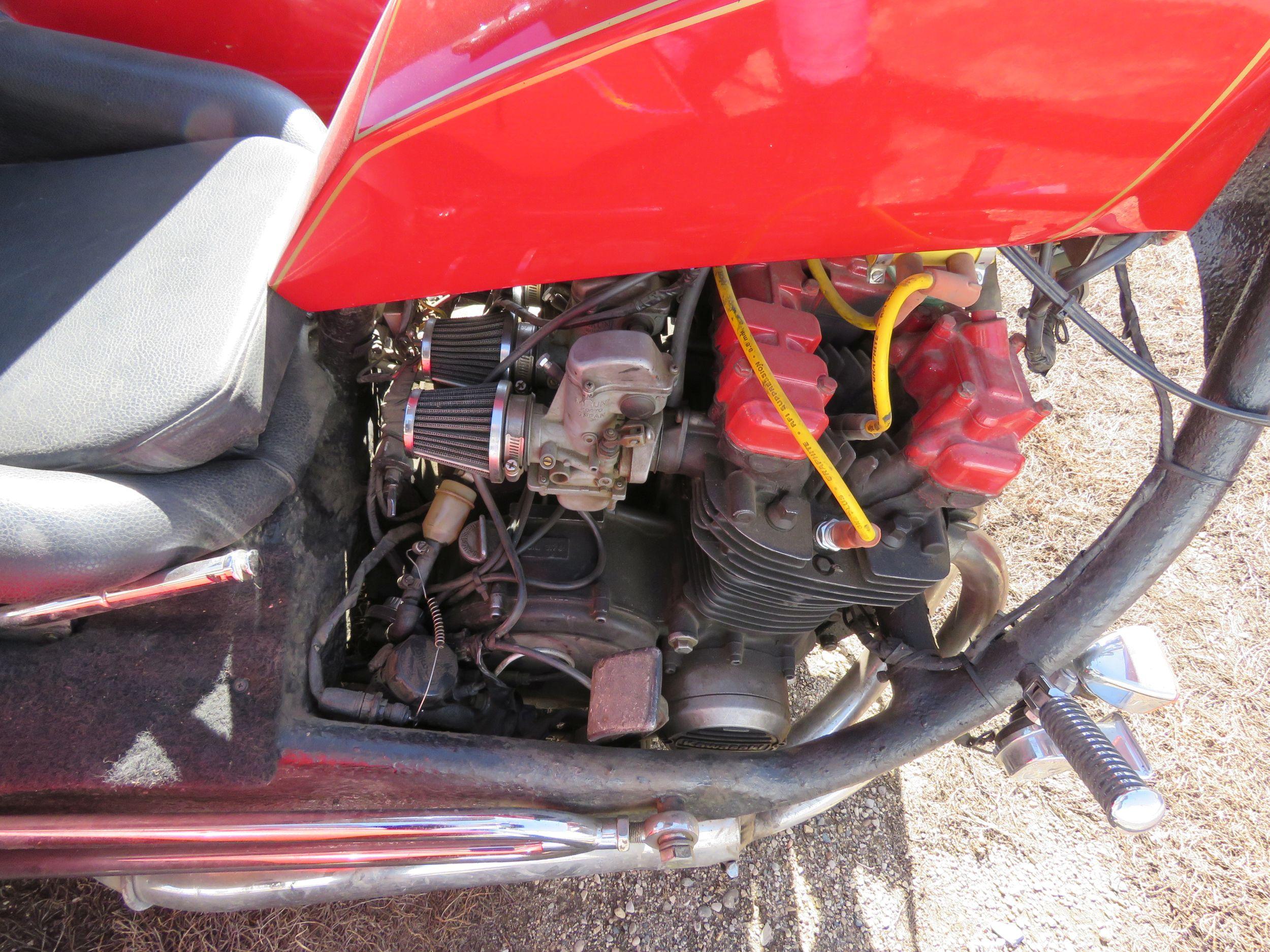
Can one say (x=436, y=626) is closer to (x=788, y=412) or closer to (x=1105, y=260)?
(x=788, y=412)

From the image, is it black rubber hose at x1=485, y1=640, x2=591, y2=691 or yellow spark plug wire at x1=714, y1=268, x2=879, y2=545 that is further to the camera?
black rubber hose at x1=485, y1=640, x2=591, y2=691

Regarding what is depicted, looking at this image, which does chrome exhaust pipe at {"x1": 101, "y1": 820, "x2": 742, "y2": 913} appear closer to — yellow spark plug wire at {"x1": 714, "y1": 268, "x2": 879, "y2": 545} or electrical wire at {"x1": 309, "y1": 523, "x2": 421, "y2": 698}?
electrical wire at {"x1": 309, "y1": 523, "x2": 421, "y2": 698}

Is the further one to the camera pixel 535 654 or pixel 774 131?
pixel 535 654

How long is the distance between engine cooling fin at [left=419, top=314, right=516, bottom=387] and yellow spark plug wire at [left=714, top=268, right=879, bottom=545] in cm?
33

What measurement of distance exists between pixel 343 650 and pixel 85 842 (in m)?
0.39

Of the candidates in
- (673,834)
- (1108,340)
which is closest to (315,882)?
(673,834)

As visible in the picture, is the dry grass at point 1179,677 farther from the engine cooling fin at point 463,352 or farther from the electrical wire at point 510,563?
the engine cooling fin at point 463,352

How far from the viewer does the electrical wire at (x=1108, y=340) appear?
85cm

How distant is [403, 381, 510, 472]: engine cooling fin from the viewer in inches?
38.9

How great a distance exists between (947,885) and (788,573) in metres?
0.99

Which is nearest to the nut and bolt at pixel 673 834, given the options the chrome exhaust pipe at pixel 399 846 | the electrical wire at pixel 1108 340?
the chrome exhaust pipe at pixel 399 846

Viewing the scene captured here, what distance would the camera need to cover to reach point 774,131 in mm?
719

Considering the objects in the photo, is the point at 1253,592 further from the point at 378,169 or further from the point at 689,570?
the point at 378,169

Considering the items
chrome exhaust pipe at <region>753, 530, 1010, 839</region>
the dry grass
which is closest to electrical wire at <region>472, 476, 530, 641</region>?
chrome exhaust pipe at <region>753, 530, 1010, 839</region>
